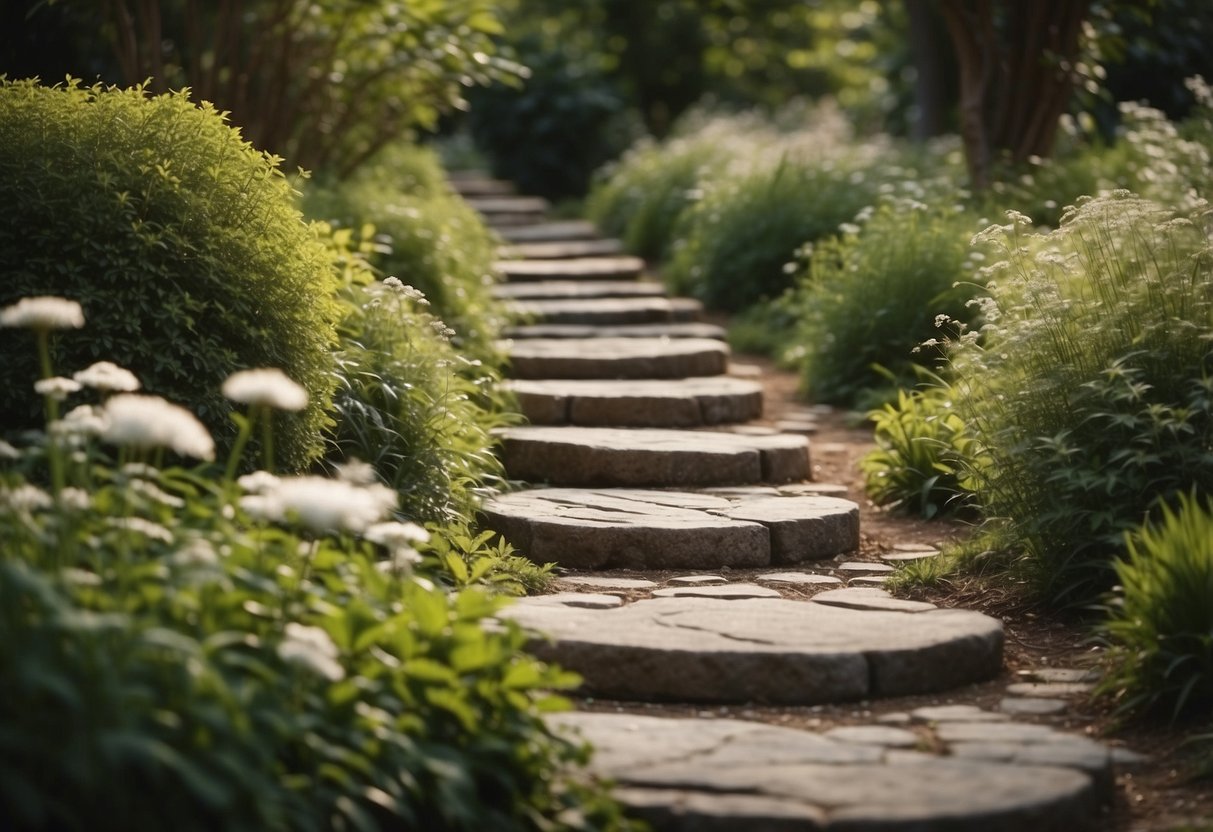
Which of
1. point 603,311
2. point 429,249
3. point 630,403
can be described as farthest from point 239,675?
point 603,311

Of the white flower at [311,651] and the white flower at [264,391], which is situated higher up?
the white flower at [264,391]

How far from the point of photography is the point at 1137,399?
4406 mm

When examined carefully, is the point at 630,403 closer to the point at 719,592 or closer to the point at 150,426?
the point at 719,592

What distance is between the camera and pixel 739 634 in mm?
4066

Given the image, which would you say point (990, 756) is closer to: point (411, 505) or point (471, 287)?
point (411, 505)

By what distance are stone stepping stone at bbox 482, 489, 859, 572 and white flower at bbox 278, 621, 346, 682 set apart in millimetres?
2037

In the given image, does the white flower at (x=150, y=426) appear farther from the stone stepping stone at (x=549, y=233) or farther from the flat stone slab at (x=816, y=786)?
the stone stepping stone at (x=549, y=233)

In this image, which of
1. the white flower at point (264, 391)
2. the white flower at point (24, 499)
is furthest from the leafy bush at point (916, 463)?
→ the white flower at point (24, 499)

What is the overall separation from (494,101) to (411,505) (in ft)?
37.2

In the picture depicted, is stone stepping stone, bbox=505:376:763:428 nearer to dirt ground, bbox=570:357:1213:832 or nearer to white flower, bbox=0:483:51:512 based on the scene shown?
dirt ground, bbox=570:357:1213:832

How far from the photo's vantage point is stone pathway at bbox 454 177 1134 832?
323 centimetres

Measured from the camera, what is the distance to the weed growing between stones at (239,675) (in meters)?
2.58

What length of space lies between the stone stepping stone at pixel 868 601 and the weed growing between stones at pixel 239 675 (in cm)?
136

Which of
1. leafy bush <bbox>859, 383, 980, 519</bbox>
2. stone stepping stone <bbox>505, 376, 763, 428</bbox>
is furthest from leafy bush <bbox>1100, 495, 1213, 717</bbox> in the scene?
stone stepping stone <bbox>505, 376, 763, 428</bbox>
